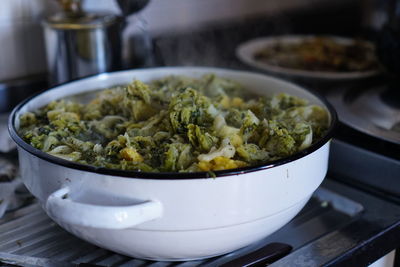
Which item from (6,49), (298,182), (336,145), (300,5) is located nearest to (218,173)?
(298,182)

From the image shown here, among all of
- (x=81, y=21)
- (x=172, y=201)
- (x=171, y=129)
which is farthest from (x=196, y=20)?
(x=172, y=201)

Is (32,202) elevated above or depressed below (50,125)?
below

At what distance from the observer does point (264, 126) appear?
670mm

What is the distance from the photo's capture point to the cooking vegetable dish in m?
1.28

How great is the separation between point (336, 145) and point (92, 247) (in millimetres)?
439

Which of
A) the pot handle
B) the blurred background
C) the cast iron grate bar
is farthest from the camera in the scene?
the blurred background

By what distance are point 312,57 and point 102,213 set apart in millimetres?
927

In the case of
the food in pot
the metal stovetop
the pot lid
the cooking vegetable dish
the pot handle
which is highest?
the pot lid

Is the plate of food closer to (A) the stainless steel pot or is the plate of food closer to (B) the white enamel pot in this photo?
(A) the stainless steel pot

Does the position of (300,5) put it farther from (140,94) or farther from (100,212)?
(100,212)

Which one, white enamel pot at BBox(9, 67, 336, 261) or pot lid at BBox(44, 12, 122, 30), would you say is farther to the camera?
pot lid at BBox(44, 12, 122, 30)

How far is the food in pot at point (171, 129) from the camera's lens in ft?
2.01

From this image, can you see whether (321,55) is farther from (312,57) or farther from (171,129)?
(171,129)

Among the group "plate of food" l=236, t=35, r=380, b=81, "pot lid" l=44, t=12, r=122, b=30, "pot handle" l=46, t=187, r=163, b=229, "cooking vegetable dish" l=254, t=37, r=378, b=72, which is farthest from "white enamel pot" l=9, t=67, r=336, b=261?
"cooking vegetable dish" l=254, t=37, r=378, b=72
